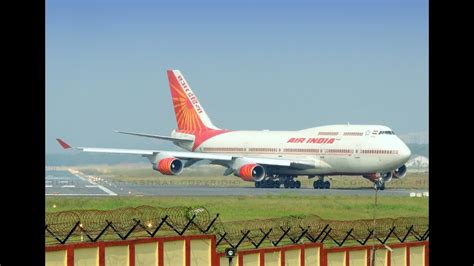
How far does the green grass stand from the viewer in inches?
2448

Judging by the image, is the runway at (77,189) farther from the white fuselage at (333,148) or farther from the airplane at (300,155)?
the white fuselage at (333,148)

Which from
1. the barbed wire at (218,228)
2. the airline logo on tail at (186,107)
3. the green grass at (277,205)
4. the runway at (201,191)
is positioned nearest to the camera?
the barbed wire at (218,228)

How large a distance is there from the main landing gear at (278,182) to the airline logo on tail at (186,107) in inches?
612

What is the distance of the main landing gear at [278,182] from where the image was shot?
9750 centimetres

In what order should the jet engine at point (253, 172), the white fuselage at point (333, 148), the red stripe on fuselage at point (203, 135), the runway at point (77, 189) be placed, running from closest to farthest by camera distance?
the runway at point (77, 189), the white fuselage at point (333, 148), the jet engine at point (253, 172), the red stripe on fuselage at point (203, 135)

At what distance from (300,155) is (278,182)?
9.13 feet

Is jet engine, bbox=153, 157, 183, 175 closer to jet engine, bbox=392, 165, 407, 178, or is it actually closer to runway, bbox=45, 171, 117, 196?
runway, bbox=45, 171, 117, 196

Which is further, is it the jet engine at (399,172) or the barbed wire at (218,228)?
the jet engine at (399,172)

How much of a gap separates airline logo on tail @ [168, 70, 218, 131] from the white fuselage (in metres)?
10.6

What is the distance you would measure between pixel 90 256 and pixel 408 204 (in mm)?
44457

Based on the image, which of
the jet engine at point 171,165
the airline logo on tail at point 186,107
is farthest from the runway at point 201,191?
the airline logo on tail at point 186,107

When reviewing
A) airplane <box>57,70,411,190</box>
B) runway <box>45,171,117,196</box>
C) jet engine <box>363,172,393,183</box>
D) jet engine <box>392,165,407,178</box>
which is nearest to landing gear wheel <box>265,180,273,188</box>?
airplane <box>57,70,411,190</box>

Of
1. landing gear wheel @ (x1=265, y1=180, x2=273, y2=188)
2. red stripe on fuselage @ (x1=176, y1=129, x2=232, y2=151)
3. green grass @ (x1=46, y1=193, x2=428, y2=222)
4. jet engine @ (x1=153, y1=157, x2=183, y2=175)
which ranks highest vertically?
red stripe on fuselage @ (x1=176, y1=129, x2=232, y2=151)
